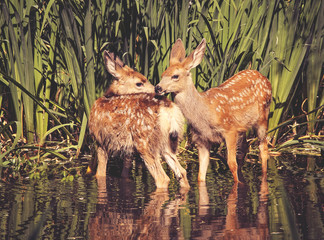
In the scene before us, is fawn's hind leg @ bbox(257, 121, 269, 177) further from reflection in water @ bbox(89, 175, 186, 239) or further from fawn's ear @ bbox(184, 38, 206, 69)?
reflection in water @ bbox(89, 175, 186, 239)

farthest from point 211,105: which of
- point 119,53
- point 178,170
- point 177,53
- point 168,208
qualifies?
point 168,208

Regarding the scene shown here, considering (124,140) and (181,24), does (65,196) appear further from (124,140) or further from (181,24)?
(181,24)

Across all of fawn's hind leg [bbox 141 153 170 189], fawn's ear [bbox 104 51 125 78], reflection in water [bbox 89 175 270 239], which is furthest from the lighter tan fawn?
reflection in water [bbox 89 175 270 239]

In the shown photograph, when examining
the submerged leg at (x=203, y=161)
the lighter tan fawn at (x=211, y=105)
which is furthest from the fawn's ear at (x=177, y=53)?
the submerged leg at (x=203, y=161)

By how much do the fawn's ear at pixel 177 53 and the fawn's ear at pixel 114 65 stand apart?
68 cm

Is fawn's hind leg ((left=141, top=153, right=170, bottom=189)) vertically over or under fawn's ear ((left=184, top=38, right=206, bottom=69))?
under

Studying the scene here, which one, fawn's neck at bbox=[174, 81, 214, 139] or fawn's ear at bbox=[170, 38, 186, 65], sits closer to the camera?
fawn's neck at bbox=[174, 81, 214, 139]

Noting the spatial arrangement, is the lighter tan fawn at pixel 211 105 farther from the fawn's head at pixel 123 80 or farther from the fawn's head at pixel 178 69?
the fawn's head at pixel 123 80

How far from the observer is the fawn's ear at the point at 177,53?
7020mm

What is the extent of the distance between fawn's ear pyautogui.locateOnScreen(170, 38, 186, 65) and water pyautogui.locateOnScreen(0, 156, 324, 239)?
1290mm

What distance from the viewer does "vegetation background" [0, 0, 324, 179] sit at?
7.19 metres

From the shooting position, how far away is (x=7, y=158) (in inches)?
276

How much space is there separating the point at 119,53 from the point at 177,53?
881 millimetres

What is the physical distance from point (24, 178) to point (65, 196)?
3.67ft
